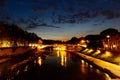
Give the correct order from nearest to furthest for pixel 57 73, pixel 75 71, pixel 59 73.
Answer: pixel 59 73
pixel 57 73
pixel 75 71

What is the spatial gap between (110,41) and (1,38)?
37.1m

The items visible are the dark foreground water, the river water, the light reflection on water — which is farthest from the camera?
the light reflection on water

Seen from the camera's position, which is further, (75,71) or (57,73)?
(75,71)

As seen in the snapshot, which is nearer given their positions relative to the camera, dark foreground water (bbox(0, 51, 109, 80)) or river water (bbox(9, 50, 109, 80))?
dark foreground water (bbox(0, 51, 109, 80))

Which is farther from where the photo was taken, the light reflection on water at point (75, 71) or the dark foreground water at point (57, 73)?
the light reflection on water at point (75, 71)

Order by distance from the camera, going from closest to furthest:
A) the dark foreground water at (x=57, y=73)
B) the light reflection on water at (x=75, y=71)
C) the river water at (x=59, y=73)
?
1. the dark foreground water at (x=57, y=73)
2. the river water at (x=59, y=73)
3. the light reflection on water at (x=75, y=71)

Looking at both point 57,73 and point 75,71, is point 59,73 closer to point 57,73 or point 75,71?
point 57,73

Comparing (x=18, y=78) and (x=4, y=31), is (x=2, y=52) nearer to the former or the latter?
(x=18, y=78)

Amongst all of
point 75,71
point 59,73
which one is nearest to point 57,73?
point 59,73

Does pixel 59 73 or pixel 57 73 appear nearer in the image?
pixel 59 73

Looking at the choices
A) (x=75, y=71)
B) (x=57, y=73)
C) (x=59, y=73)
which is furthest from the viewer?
(x=75, y=71)

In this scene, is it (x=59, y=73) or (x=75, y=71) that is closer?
(x=59, y=73)

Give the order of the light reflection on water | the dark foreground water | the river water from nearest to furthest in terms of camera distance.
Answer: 1. the dark foreground water
2. the river water
3. the light reflection on water

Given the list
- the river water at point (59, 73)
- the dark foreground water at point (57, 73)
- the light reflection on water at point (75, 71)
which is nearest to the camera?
the dark foreground water at point (57, 73)
